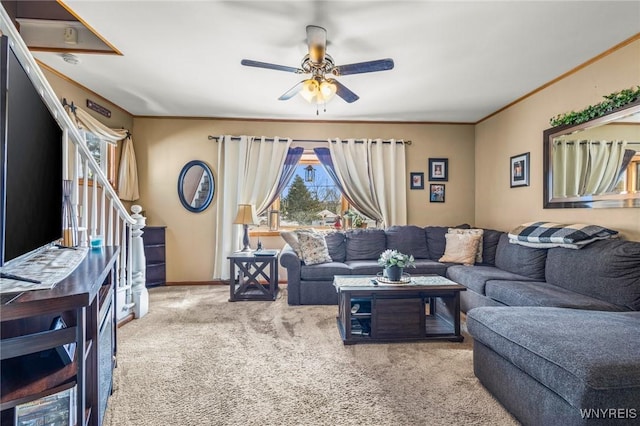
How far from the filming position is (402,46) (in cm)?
272

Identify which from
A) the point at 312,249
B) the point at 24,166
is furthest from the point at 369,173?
the point at 24,166

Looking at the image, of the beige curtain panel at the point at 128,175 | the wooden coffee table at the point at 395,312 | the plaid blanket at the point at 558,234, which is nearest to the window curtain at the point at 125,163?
the beige curtain panel at the point at 128,175

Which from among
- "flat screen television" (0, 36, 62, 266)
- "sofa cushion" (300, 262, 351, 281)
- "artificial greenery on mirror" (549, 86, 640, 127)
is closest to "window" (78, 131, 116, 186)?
"flat screen television" (0, 36, 62, 266)

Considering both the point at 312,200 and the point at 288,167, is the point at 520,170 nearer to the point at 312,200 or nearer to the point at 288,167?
the point at 312,200

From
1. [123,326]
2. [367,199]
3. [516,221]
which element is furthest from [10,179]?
[516,221]

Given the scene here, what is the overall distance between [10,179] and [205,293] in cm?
341

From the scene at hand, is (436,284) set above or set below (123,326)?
above

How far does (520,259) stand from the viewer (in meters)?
3.40

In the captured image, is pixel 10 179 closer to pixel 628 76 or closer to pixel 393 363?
pixel 393 363

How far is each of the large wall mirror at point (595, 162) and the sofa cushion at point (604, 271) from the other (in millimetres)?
452

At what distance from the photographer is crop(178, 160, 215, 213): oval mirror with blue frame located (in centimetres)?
480

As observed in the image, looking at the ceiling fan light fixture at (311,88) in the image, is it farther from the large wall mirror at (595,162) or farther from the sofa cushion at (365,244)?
the large wall mirror at (595,162)

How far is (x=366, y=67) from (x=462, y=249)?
2705 mm

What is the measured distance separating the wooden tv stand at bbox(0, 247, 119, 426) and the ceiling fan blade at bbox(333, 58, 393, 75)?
2135 millimetres
